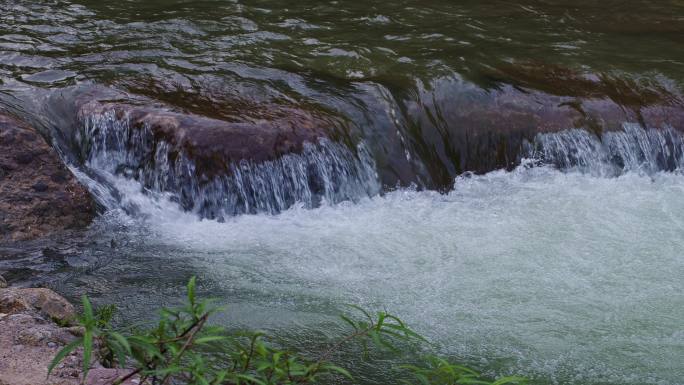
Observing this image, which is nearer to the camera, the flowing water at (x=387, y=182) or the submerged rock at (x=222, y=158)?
the flowing water at (x=387, y=182)

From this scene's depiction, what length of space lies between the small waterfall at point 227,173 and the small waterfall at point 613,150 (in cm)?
158

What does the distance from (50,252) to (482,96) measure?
381 cm

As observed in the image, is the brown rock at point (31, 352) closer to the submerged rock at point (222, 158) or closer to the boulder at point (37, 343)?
the boulder at point (37, 343)

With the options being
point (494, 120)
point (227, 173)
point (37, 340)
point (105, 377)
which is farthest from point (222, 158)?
point (105, 377)

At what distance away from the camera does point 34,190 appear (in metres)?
5.98

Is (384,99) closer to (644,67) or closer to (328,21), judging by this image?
(328,21)

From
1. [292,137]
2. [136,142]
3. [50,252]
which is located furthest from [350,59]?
[50,252]

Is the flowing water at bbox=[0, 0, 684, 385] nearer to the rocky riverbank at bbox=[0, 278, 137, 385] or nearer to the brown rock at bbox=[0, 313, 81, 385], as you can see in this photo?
the rocky riverbank at bbox=[0, 278, 137, 385]

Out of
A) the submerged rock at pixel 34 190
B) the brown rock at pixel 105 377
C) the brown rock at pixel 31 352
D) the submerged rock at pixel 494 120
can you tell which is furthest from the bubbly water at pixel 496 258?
the brown rock at pixel 105 377

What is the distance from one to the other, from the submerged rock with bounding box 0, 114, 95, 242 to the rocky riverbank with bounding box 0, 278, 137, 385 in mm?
1558

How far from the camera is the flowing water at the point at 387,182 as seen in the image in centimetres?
502

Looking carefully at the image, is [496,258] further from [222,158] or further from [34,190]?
[34,190]

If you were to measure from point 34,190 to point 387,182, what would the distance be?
2.58 m

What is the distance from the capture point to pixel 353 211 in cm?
659
